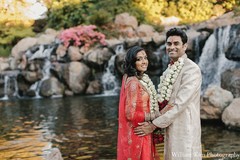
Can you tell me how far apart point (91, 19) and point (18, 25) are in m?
8.22

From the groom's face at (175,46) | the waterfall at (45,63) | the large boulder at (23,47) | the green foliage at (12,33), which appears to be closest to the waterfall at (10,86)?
the waterfall at (45,63)

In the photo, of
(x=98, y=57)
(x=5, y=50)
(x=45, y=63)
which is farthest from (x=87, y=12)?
(x=98, y=57)

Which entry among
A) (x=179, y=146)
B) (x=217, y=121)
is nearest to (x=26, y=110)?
(x=217, y=121)

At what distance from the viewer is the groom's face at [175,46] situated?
4035mm

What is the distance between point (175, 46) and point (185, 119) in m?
0.74

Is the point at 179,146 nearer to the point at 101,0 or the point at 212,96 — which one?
the point at 212,96

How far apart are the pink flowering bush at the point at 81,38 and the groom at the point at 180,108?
20.5 metres

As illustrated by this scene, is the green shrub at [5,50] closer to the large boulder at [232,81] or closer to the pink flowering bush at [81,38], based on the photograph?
the pink flowering bush at [81,38]

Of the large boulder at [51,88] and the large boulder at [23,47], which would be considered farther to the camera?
the large boulder at [23,47]

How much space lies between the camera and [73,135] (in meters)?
10.8

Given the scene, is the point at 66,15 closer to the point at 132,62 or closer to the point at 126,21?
the point at 126,21

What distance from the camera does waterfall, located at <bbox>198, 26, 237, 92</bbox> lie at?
→ 17881mm

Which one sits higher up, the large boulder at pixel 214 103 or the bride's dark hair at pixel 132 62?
the bride's dark hair at pixel 132 62

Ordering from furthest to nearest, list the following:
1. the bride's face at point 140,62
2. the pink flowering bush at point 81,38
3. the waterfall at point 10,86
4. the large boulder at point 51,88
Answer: the pink flowering bush at point 81,38 < the waterfall at point 10,86 < the large boulder at point 51,88 < the bride's face at point 140,62
